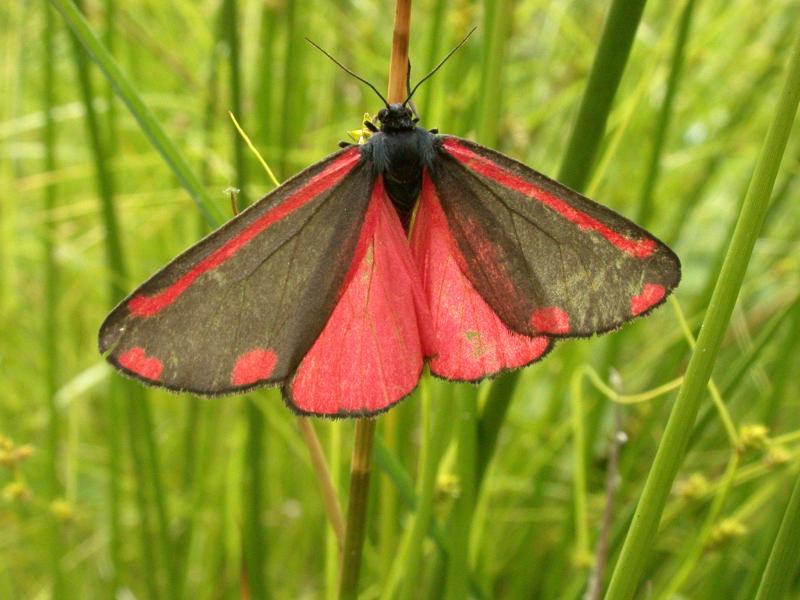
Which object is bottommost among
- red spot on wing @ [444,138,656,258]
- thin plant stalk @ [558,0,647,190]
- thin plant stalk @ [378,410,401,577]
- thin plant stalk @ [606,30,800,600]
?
thin plant stalk @ [378,410,401,577]

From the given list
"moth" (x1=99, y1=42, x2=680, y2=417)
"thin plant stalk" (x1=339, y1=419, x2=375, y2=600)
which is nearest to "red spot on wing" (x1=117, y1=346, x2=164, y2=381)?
"moth" (x1=99, y1=42, x2=680, y2=417)

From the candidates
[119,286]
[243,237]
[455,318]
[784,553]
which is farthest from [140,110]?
[119,286]

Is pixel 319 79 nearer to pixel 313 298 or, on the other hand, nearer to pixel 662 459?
pixel 313 298

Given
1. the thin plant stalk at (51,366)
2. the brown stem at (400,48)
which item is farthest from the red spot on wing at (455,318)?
the thin plant stalk at (51,366)

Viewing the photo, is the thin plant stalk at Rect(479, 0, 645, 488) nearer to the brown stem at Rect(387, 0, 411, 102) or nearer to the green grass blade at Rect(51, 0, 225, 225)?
the brown stem at Rect(387, 0, 411, 102)

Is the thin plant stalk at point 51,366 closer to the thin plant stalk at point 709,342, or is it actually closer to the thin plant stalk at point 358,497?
the thin plant stalk at point 358,497

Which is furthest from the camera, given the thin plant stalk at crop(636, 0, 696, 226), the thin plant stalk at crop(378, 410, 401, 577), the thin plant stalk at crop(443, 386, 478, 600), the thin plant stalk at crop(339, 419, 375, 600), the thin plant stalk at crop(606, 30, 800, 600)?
the thin plant stalk at crop(378, 410, 401, 577)

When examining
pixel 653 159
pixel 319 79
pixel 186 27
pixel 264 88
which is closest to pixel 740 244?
pixel 653 159
